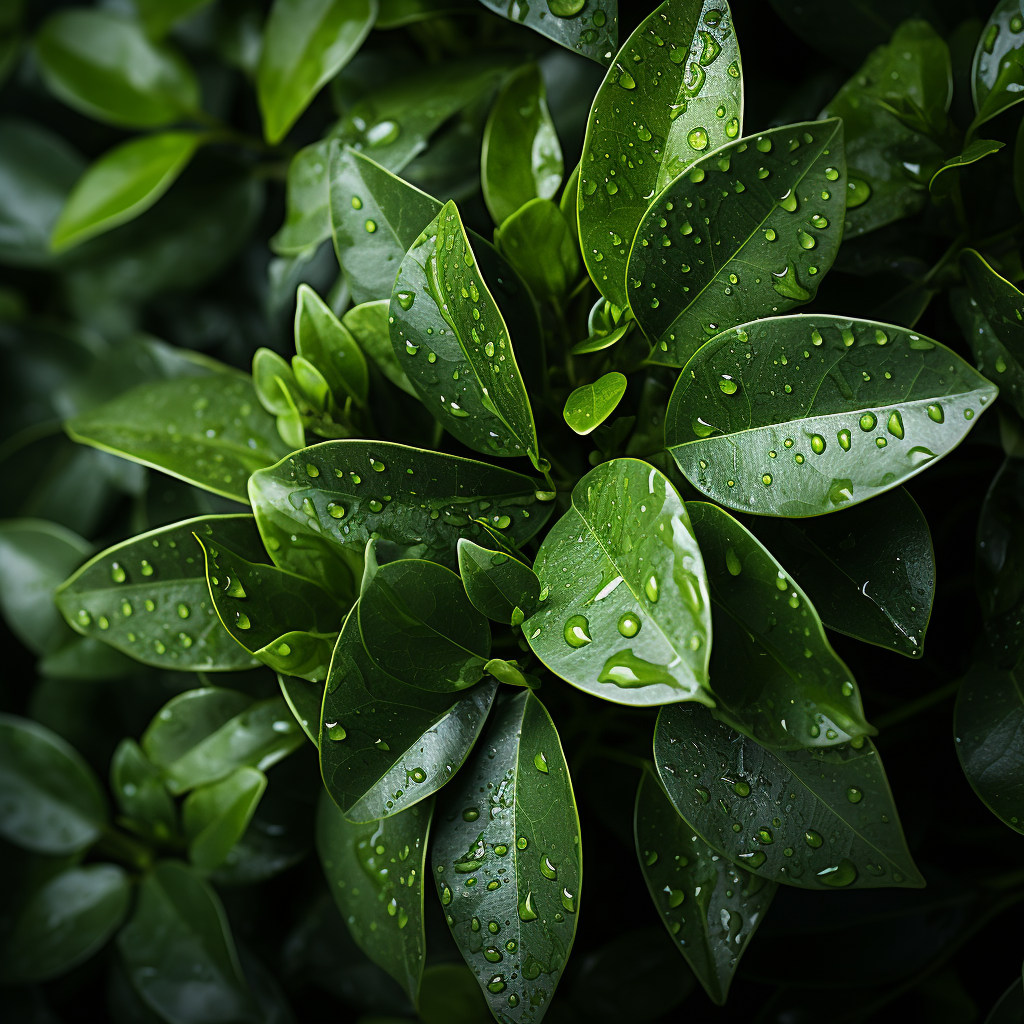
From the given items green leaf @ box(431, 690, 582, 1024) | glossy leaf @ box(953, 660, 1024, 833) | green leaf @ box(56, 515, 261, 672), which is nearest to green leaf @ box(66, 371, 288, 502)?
green leaf @ box(56, 515, 261, 672)

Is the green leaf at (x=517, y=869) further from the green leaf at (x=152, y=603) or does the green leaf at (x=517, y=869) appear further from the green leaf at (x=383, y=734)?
the green leaf at (x=152, y=603)

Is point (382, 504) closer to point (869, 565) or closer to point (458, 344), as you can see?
point (458, 344)

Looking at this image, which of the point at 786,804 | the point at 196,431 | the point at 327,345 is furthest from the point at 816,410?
the point at 196,431

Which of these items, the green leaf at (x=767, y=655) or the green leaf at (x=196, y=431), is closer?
the green leaf at (x=767, y=655)

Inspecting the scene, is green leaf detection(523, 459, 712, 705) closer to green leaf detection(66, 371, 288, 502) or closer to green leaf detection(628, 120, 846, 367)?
green leaf detection(628, 120, 846, 367)

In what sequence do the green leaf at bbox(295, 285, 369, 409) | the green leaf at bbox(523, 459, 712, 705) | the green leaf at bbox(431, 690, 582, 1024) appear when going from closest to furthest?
the green leaf at bbox(523, 459, 712, 705), the green leaf at bbox(431, 690, 582, 1024), the green leaf at bbox(295, 285, 369, 409)

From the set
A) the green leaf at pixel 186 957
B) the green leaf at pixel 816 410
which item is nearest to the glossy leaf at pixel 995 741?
the green leaf at pixel 816 410
